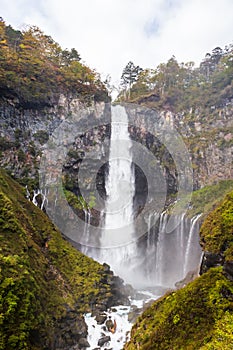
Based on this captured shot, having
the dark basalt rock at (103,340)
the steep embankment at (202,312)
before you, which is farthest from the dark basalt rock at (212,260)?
the dark basalt rock at (103,340)

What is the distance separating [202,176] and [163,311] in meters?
18.7

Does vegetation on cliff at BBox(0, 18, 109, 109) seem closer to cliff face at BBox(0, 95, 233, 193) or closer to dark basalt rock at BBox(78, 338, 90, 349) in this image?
cliff face at BBox(0, 95, 233, 193)

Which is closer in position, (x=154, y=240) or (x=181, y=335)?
(x=181, y=335)

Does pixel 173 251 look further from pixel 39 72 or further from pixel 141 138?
pixel 39 72

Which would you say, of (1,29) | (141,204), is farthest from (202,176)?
(1,29)

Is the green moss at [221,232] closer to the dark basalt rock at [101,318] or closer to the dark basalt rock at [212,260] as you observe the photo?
the dark basalt rock at [212,260]

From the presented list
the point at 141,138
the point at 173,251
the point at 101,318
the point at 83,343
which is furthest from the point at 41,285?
the point at 141,138

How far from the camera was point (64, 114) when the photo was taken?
23.0 m

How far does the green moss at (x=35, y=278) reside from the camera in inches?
275

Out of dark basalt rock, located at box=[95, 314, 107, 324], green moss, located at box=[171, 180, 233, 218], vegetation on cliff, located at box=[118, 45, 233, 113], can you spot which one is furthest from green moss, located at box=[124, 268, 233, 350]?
vegetation on cliff, located at box=[118, 45, 233, 113]

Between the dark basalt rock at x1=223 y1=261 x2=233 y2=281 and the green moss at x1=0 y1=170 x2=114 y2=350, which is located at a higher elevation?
the dark basalt rock at x1=223 y1=261 x2=233 y2=281

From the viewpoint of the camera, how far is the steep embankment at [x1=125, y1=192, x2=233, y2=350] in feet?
14.9

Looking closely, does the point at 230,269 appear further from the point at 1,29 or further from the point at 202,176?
the point at 1,29

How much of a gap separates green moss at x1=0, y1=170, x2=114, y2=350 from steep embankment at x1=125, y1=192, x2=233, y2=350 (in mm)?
2920
